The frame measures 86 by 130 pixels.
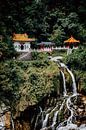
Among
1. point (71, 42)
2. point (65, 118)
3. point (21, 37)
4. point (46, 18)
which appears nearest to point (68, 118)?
point (65, 118)

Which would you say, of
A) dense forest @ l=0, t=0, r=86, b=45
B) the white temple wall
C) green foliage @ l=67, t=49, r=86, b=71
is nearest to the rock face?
green foliage @ l=67, t=49, r=86, b=71

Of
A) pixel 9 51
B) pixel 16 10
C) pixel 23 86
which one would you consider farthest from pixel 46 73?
pixel 16 10

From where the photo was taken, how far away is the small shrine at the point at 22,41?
39500 millimetres

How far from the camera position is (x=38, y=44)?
41.7 m

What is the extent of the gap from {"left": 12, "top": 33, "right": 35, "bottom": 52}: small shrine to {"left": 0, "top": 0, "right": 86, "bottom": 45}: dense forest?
90cm

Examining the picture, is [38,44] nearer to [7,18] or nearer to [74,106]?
[7,18]

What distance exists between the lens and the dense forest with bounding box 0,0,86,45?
136 ft

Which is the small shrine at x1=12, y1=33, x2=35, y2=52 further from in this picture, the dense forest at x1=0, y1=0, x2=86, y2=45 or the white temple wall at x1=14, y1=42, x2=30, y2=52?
the dense forest at x1=0, y1=0, x2=86, y2=45

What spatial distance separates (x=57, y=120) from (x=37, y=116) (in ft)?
5.28

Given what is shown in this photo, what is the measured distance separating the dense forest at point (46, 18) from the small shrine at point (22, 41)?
0.90 m

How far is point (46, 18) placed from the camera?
1741 inches

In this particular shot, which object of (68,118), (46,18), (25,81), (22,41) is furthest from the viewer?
(46,18)

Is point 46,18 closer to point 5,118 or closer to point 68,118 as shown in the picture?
point 68,118

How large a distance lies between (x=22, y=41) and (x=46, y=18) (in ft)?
18.6
